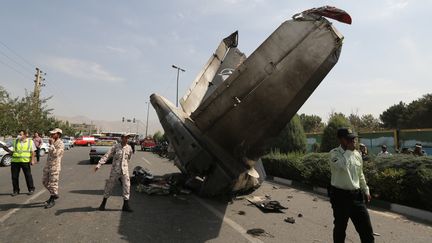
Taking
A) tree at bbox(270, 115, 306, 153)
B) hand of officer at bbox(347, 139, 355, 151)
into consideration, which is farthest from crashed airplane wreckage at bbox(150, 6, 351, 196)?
tree at bbox(270, 115, 306, 153)

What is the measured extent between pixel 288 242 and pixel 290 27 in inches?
169

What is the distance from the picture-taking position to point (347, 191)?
4.73 meters

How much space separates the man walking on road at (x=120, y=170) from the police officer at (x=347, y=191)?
4816 millimetres

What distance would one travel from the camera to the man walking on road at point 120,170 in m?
8.06

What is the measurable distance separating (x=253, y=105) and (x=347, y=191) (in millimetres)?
3711

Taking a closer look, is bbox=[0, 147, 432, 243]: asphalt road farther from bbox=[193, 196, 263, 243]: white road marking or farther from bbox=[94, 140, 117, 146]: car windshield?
bbox=[94, 140, 117, 146]: car windshield

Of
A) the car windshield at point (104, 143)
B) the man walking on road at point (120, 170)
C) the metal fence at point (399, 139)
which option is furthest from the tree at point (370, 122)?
the man walking on road at point (120, 170)

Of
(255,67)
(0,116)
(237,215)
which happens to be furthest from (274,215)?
(0,116)

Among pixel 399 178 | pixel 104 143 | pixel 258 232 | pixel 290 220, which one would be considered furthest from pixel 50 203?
pixel 104 143

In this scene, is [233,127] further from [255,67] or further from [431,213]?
[431,213]

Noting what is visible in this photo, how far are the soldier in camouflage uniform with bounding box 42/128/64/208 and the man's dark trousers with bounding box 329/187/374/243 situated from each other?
643cm

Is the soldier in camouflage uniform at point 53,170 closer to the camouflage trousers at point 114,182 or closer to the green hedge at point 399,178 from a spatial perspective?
the camouflage trousers at point 114,182

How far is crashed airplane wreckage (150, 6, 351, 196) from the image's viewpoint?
23.9ft

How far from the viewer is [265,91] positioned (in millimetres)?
7816
